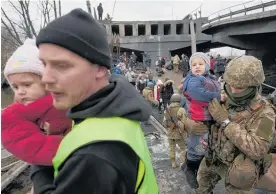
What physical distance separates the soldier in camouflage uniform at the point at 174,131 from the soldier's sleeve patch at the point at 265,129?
8.45ft

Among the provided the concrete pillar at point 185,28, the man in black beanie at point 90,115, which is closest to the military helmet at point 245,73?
the man in black beanie at point 90,115

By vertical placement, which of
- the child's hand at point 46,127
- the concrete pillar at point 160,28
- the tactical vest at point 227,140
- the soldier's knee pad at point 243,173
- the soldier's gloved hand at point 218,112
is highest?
the concrete pillar at point 160,28

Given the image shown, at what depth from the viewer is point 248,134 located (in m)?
2.35

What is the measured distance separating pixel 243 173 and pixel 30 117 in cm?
186

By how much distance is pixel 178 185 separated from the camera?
409 cm

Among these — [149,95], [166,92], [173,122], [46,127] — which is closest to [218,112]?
[46,127]

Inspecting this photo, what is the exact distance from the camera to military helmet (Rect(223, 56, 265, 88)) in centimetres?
242

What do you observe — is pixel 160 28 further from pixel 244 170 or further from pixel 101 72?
pixel 101 72

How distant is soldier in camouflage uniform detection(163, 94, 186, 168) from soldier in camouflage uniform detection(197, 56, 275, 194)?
7.35 feet

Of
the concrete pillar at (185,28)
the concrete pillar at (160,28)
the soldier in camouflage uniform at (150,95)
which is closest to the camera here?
the soldier in camouflage uniform at (150,95)

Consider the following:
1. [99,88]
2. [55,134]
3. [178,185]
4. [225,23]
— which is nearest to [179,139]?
[178,185]

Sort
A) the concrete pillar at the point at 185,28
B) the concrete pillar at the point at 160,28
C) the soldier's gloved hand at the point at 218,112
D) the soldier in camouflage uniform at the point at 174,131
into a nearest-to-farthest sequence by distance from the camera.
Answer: the soldier's gloved hand at the point at 218,112 < the soldier in camouflage uniform at the point at 174,131 < the concrete pillar at the point at 160,28 < the concrete pillar at the point at 185,28

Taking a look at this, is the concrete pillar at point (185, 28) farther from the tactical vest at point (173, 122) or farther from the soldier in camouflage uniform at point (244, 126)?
the soldier in camouflage uniform at point (244, 126)

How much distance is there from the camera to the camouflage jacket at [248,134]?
90.8 inches
